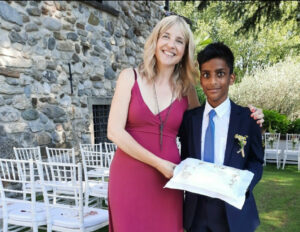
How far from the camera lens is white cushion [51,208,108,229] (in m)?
2.52

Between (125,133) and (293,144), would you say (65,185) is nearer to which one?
(125,133)

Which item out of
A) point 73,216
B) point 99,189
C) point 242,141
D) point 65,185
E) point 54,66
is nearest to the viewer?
point 242,141

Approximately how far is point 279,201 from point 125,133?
385 centimetres

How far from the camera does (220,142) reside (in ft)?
A: 5.07

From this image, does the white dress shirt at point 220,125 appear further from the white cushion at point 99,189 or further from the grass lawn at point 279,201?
the grass lawn at point 279,201

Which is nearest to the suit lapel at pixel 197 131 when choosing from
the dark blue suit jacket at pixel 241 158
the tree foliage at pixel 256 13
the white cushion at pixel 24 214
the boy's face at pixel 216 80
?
the dark blue suit jacket at pixel 241 158

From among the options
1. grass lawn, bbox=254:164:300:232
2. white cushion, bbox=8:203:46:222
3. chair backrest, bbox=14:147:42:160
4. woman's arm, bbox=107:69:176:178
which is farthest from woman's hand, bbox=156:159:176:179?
chair backrest, bbox=14:147:42:160

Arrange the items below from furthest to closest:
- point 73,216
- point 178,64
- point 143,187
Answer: point 73,216, point 178,64, point 143,187

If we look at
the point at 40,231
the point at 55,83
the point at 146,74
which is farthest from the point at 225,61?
the point at 55,83

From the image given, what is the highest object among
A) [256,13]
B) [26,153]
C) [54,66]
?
[256,13]

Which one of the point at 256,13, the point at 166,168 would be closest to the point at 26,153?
the point at 166,168

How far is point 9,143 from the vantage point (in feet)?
14.3

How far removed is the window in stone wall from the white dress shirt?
496 centimetres

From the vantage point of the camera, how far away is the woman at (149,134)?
168cm
